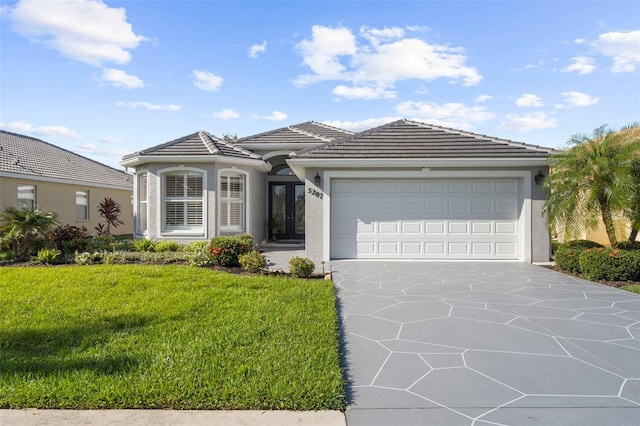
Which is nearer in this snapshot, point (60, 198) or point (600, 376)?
point (600, 376)

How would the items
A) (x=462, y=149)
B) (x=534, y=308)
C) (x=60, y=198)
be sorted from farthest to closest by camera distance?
A: 1. (x=60, y=198)
2. (x=462, y=149)
3. (x=534, y=308)

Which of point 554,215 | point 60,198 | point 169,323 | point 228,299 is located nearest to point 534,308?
point 554,215

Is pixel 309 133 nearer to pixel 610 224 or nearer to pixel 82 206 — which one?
pixel 610 224

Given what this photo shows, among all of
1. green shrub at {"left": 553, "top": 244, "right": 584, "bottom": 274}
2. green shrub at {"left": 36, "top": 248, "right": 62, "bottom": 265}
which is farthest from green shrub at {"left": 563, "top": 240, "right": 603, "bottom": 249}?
green shrub at {"left": 36, "top": 248, "right": 62, "bottom": 265}

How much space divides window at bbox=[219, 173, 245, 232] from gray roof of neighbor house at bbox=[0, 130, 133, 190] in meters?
10.1

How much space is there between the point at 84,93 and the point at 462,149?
1172 centimetres

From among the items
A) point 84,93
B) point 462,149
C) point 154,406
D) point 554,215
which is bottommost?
point 154,406

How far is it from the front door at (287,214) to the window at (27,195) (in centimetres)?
1125

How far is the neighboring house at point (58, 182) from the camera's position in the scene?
1714 cm

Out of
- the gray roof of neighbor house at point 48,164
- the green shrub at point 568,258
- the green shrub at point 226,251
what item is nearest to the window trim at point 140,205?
the green shrub at point 226,251

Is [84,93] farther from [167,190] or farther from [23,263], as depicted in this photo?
[23,263]

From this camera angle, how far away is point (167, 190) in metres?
14.1

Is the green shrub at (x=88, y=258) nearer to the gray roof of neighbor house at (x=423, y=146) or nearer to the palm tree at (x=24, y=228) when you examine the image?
the palm tree at (x=24, y=228)

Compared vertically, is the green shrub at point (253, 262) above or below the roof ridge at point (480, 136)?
below
